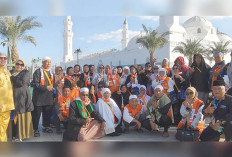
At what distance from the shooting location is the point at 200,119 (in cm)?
351

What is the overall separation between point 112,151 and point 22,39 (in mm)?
12994

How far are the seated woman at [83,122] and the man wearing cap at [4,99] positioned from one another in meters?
0.90

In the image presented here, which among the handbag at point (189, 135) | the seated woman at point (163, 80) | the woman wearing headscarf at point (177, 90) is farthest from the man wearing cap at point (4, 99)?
the woman wearing headscarf at point (177, 90)

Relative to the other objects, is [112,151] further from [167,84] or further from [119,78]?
[119,78]

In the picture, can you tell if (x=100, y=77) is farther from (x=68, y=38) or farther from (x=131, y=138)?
(x=68, y=38)

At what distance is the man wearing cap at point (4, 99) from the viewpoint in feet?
10.5

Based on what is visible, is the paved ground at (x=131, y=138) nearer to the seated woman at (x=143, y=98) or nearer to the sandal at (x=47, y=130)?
the sandal at (x=47, y=130)

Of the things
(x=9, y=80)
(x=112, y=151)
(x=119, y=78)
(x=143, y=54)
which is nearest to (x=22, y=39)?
(x=119, y=78)

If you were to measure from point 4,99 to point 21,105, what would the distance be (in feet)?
1.05

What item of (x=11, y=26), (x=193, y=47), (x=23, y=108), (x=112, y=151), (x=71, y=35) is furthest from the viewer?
(x=71, y=35)

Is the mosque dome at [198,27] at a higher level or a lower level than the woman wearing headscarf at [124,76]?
higher

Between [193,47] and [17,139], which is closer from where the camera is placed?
[17,139]

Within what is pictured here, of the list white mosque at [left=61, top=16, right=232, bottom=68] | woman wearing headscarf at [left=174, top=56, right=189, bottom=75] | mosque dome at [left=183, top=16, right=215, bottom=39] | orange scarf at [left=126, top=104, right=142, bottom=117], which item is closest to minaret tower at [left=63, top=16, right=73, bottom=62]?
white mosque at [left=61, top=16, right=232, bottom=68]

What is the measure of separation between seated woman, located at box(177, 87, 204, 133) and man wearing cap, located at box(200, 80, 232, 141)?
24 centimetres
